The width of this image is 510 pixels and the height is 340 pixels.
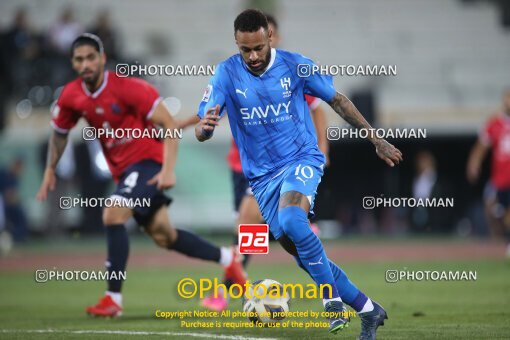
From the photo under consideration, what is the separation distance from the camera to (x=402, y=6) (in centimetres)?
2736

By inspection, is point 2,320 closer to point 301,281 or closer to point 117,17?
point 301,281

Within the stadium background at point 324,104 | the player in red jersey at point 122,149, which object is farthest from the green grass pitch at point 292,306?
the stadium background at point 324,104

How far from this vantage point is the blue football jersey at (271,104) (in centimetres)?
732

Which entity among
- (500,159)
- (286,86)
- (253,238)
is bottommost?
(253,238)

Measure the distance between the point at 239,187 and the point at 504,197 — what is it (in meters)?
8.40

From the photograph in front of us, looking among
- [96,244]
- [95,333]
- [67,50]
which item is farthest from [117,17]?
[95,333]

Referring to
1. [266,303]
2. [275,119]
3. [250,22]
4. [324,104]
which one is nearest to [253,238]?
[266,303]

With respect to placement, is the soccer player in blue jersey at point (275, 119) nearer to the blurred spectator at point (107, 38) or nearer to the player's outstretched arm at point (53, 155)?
the player's outstretched arm at point (53, 155)

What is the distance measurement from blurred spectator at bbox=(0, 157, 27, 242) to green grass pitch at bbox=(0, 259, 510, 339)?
19.9 ft

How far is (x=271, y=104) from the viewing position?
7312mm

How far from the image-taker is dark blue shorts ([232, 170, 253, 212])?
10272 mm

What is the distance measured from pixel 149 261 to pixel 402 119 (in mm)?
9069

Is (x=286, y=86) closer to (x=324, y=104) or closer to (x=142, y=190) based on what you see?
(x=142, y=190)

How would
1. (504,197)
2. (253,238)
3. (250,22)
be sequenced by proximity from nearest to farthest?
1. (250,22)
2. (253,238)
3. (504,197)
